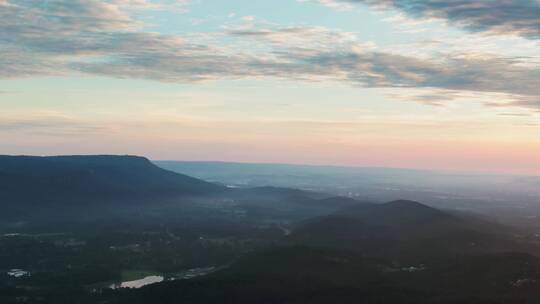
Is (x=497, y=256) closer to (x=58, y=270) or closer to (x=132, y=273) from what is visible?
(x=132, y=273)

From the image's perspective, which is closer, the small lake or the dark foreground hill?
the dark foreground hill

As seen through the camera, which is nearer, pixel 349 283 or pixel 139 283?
pixel 349 283

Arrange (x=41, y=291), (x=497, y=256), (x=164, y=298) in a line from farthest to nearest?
(x=497, y=256) → (x=41, y=291) → (x=164, y=298)

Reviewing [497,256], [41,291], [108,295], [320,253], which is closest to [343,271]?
[320,253]

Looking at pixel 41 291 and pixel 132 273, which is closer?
pixel 41 291

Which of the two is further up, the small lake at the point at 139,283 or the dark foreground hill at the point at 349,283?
the dark foreground hill at the point at 349,283

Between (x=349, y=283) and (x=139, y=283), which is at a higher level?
(x=349, y=283)

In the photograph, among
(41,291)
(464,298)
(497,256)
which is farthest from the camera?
(497,256)

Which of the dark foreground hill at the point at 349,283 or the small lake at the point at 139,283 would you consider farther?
the small lake at the point at 139,283

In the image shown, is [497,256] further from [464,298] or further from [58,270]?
[58,270]

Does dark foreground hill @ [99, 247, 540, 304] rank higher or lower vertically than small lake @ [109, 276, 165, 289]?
higher
